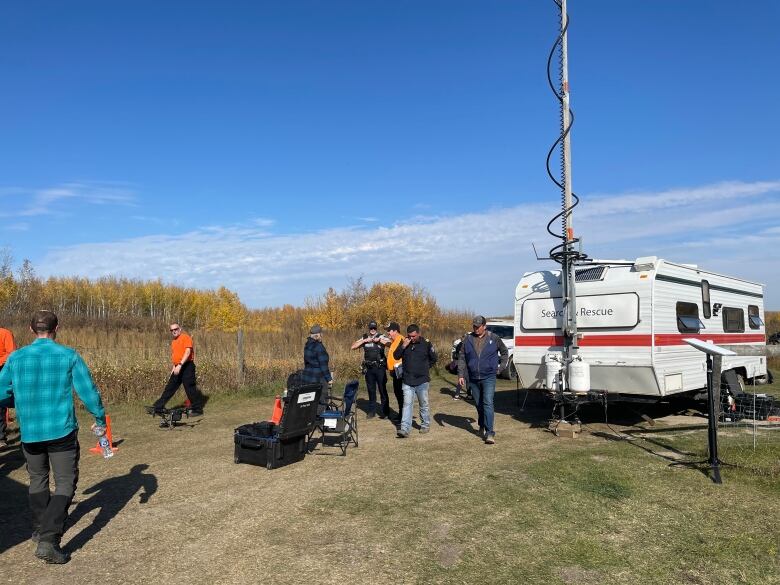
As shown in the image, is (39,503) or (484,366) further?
(484,366)

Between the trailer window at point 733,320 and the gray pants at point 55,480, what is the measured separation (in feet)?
Answer: 36.9

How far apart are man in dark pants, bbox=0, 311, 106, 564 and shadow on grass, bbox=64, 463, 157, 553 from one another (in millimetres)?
503

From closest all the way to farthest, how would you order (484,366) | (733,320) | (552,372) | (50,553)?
(50,553)
(484,366)
(552,372)
(733,320)

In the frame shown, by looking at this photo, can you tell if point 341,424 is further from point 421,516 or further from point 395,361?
point 421,516

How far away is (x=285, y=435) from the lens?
7.13m

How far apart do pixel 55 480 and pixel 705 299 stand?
1043 cm

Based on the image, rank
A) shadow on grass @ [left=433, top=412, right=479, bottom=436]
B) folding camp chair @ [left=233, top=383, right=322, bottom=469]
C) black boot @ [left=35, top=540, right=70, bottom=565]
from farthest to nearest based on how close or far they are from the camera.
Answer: shadow on grass @ [left=433, top=412, right=479, bottom=436]
folding camp chair @ [left=233, top=383, right=322, bottom=469]
black boot @ [left=35, top=540, right=70, bottom=565]

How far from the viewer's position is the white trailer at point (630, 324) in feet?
29.0

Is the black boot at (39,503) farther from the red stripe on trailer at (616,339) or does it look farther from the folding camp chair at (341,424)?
the red stripe on trailer at (616,339)

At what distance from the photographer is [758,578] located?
404cm

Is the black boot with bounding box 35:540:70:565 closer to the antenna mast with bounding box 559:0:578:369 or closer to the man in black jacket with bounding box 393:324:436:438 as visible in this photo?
the man in black jacket with bounding box 393:324:436:438

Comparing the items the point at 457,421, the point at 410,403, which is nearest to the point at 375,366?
the point at 457,421

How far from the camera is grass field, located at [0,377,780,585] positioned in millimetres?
4250

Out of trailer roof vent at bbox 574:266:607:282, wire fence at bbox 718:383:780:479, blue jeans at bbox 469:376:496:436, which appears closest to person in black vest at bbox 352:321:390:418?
blue jeans at bbox 469:376:496:436
